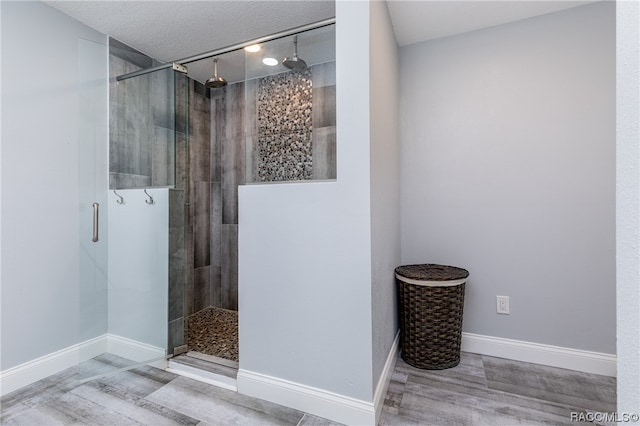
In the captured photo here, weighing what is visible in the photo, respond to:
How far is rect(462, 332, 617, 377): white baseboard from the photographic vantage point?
5.94ft

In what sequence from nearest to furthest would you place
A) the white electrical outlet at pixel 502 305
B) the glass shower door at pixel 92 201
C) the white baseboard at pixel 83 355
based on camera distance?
the white baseboard at pixel 83 355 → the glass shower door at pixel 92 201 → the white electrical outlet at pixel 502 305

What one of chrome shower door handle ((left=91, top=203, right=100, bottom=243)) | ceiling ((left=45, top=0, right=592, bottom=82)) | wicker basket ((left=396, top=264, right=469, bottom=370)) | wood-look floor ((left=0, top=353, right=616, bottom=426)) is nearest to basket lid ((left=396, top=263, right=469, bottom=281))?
wicker basket ((left=396, top=264, right=469, bottom=370))

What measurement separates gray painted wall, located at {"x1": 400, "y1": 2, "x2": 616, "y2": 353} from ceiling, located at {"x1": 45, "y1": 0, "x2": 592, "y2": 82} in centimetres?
13

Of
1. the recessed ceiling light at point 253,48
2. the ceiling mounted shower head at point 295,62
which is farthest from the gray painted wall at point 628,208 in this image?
the recessed ceiling light at point 253,48

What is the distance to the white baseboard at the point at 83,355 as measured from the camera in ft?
5.80

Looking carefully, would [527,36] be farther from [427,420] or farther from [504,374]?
[427,420]

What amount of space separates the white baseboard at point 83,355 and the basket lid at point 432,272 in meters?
1.70

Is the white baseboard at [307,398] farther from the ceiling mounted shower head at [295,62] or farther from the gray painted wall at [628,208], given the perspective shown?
the ceiling mounted shower head at [295,62]

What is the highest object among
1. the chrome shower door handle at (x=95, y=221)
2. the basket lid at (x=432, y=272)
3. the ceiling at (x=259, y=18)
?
the ceiling at (x=259, y=18)

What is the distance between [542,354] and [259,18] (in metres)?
2.90

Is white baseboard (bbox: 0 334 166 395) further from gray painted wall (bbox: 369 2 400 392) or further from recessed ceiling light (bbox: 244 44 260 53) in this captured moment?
recessed ceiling light (bbox: 244 44 260 53)

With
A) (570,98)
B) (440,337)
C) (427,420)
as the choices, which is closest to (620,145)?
(427,420)

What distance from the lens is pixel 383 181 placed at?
1690 millimetres

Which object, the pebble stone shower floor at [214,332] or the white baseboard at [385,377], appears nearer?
the white baseboard at [385,377]
